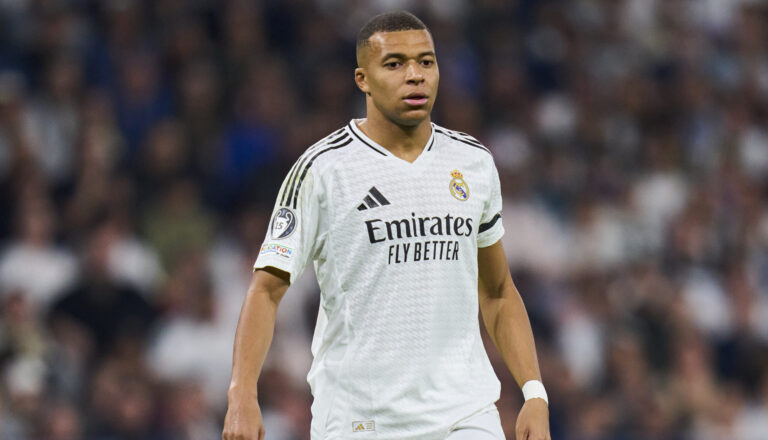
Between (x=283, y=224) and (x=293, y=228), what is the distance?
0.04 meters

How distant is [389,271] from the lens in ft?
13.5

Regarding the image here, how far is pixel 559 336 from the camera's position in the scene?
368 inches

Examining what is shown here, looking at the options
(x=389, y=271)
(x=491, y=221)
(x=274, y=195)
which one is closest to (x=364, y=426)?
(x=389, y=271)

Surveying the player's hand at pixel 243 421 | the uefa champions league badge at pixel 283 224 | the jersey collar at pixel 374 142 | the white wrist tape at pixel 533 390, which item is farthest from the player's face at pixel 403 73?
the player's hand at pixel 243 421

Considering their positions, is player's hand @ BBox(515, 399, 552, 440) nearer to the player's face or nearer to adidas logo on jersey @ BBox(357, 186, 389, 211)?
adidas logo on jersey @ BBox(357, 186, 389, 211)

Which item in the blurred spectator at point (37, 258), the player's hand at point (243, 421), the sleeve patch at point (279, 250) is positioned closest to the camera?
the player's hand at point (243, 421)

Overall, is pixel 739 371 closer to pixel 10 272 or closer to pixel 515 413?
pixel 515 413

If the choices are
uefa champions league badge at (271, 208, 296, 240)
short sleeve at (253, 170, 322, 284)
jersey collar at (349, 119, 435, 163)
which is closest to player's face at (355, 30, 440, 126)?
jersey collar at (349, 119, 435, 163)

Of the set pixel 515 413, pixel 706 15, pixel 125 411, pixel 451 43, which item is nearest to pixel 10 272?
pixel 125 411

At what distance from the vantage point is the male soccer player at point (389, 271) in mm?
4094

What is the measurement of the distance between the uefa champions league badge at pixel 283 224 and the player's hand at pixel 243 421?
0.56 metres

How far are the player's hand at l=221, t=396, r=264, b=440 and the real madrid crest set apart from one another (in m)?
1.01

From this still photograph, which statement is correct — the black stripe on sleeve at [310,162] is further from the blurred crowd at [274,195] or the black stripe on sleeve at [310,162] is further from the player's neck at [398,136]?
the blurred crowd at [274,195]

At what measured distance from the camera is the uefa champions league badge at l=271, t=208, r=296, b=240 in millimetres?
4098
